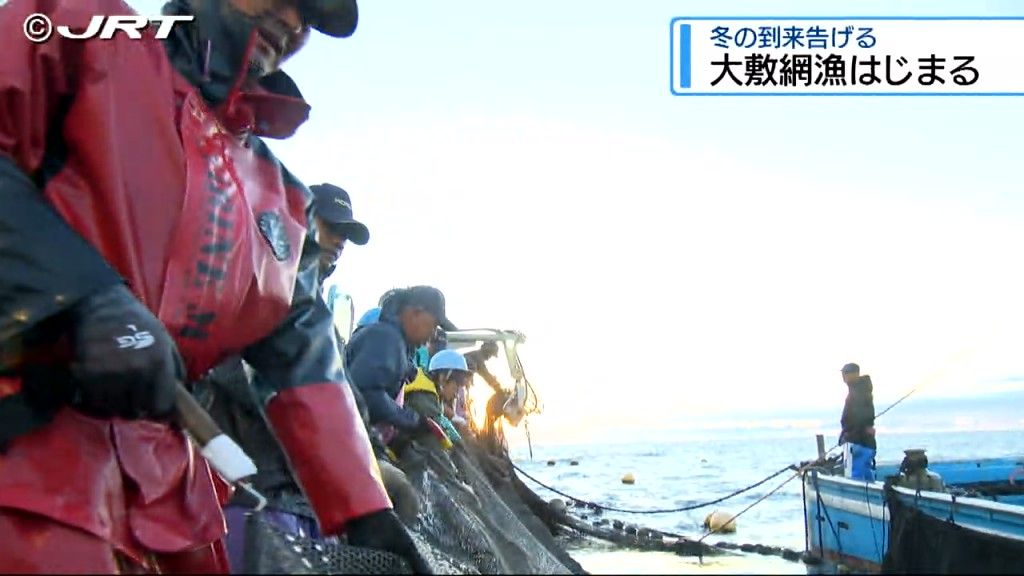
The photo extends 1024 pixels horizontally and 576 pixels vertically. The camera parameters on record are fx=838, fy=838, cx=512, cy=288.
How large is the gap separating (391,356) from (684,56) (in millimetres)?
2912

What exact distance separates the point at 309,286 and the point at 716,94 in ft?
→ 14.6

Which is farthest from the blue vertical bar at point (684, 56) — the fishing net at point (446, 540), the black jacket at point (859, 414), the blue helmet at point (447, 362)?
the black jacket at point (859, 414)

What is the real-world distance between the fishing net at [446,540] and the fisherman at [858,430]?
6484mm

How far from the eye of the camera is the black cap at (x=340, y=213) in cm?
470

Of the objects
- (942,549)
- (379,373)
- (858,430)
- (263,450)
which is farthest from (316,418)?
(858,430)

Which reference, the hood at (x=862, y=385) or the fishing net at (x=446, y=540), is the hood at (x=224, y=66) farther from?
the hood at (x=862, y=385)

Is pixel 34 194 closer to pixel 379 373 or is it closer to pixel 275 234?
pixel 275 234

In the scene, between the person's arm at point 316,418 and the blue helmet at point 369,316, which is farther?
the blue helmet at point 369,316

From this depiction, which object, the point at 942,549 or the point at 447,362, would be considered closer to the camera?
the point at 942,549

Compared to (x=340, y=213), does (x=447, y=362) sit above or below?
below

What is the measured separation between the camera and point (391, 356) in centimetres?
546

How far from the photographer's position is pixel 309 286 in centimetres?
201

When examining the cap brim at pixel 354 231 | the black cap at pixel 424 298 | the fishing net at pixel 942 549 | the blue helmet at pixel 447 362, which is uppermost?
the cap brim at pixel 354 231

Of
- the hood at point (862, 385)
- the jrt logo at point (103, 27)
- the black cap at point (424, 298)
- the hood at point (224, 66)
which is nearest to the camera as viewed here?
the jrt logo at point (103, 27)
